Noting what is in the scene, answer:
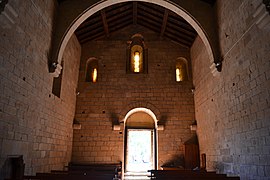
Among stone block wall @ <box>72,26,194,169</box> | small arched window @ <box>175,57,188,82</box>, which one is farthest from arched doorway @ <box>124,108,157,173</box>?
small arched window @ <box>175,57,188,82</box>

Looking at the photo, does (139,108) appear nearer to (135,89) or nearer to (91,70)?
(135,89)

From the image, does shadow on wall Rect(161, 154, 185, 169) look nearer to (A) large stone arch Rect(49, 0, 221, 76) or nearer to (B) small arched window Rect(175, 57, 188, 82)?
(B) small arched window Rect(175, 57, 188, 82)

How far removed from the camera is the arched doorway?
8523mm

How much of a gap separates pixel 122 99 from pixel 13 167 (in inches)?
183

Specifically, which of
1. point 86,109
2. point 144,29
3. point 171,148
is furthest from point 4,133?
point 144,29

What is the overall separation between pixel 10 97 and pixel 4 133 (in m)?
0.63

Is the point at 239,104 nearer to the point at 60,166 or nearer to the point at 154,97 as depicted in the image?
the point at 154,97

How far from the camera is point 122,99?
819cm

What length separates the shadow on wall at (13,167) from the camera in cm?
384

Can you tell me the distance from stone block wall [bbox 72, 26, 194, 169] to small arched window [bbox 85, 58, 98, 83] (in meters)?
0.27

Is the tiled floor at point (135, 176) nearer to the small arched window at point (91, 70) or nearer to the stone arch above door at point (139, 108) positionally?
the stone arch above door at point (139, 108)

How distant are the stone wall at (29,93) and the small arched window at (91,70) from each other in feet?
7.33

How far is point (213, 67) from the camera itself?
5.73 meters

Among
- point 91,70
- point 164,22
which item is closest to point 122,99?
point 91,70
